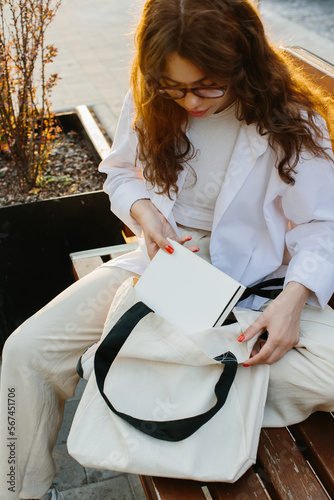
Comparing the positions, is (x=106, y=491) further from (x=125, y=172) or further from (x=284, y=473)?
(x=125, y=172)

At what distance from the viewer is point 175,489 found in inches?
55.6

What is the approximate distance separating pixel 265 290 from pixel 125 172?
69cm

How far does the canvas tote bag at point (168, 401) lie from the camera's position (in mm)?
1368

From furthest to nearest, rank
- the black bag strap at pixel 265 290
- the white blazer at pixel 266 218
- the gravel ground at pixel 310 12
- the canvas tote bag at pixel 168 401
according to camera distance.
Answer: the gravel ground at pixel 310 12, the black bag strap at pixel 265 290, the white blazer at pixel 266 218, the canvas tote bag at pixel 168 401

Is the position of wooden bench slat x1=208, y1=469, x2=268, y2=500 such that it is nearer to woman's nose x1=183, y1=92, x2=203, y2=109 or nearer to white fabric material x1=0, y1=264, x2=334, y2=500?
white fabric material x1=0, y1=264, x2=334, y2=500

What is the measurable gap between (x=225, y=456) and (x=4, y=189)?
7.47 ft

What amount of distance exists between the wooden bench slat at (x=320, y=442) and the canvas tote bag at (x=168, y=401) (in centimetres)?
22

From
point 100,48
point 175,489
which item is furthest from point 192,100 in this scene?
point 100,48

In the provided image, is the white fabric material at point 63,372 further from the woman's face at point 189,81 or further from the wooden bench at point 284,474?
the woman's face at point 189,81

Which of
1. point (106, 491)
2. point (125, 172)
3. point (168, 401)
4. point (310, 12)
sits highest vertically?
point (125, 172)

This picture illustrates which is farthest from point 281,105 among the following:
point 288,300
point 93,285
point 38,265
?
point 38,265

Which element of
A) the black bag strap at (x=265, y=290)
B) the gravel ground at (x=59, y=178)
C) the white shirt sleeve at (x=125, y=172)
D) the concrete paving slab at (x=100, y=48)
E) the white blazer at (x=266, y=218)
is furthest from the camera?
the concrete paving slab at (x=100, y=48)

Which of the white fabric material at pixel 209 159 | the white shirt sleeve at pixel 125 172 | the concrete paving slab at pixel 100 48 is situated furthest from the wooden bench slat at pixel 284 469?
the concrete paving slab at pixel 100 48

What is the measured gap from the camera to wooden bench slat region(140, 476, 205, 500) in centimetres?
139
